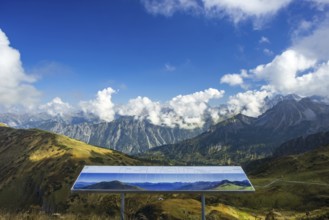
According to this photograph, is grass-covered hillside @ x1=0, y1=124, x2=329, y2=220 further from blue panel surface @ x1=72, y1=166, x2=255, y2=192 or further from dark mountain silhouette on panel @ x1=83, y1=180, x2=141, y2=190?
dark mountain silhouette on panel @ x1=83, y1=180, x2=141, y2=190

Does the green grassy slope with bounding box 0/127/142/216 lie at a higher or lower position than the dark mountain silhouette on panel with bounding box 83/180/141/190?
higher

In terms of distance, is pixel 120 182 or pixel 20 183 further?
pixel 20 183

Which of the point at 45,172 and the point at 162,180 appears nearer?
the point at 162,180

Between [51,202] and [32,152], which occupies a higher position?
[32,152]

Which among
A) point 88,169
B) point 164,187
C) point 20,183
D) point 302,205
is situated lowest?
point 164,187

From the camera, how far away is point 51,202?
105 metres

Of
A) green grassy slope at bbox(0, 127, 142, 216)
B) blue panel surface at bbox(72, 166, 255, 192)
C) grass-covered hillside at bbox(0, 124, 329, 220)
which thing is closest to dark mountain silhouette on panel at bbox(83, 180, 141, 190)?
blue panel surface at bbox(72, 166, 255, 192)

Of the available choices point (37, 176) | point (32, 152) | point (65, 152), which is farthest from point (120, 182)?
point (32, 152)

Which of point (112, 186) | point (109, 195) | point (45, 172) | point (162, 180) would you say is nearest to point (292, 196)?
point (109, 195)

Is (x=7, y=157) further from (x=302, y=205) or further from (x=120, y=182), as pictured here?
(x=120, y=182)

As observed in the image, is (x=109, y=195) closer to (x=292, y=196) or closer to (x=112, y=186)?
(x=292, y=196)

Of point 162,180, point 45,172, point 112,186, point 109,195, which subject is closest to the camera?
point 112,186

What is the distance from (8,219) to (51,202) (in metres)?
91.8

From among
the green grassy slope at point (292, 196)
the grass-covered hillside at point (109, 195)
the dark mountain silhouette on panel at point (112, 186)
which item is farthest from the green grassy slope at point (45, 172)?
the dark mountain silhouette on panel at point (112, 186)
